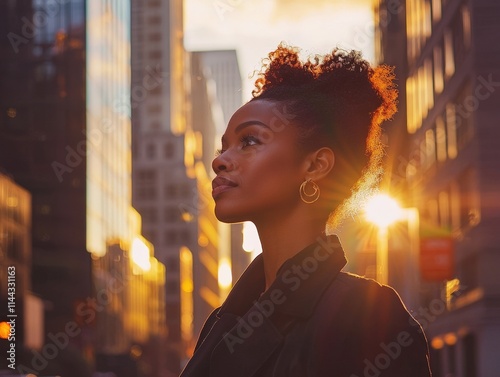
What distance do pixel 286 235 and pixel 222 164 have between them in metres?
0.23

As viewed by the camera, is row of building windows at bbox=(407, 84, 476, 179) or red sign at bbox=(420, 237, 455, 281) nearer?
red sign at bbox=(420, 237, 455, 281)

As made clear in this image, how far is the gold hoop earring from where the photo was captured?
2385 millimetres

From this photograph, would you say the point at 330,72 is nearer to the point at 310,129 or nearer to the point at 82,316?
the point at 310,129

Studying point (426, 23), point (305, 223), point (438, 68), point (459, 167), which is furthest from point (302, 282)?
point (426, 23)

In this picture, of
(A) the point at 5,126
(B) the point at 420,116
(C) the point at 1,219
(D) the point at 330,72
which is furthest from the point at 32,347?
(D) the point at 330,72

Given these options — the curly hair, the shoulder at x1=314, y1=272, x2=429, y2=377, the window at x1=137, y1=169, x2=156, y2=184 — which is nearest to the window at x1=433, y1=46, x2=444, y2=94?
the curly hair

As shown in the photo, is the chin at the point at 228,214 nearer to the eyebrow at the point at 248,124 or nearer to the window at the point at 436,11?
the eyebrow at the point at 248,124

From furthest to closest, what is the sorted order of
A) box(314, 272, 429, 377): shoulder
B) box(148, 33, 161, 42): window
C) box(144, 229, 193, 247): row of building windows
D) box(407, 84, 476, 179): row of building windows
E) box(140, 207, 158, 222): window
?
box(148, 33, 161, 42): window, box(140, 207, 158, 222): window, box(144, 229, 193, 247): row of building windows, box(407, 84, 476, 179): row of building windows, box(314, 272, 429, 377): shoulder

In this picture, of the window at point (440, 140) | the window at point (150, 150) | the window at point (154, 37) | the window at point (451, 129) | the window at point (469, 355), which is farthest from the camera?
the window at point (154, 37)

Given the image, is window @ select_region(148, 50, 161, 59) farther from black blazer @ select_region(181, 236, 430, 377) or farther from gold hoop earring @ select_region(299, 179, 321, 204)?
black blazer @ select_region(181, 236, 430, 377)

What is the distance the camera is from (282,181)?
2.37 metres

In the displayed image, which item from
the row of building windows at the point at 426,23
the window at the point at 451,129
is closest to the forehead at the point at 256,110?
the row of building windows at the point at 426,23

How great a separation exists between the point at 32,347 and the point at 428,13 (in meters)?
26.9

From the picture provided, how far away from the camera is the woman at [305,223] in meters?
2.04
